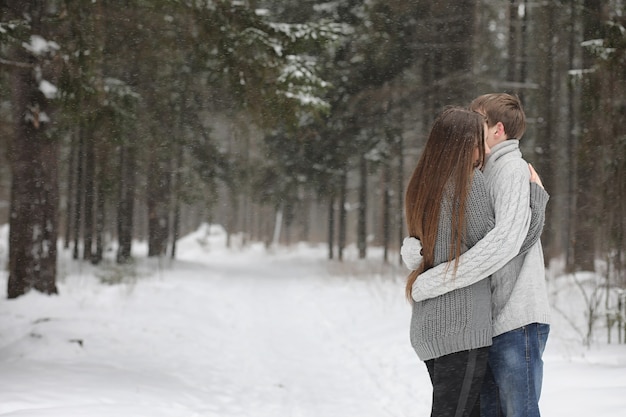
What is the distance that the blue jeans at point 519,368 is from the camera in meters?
2.56

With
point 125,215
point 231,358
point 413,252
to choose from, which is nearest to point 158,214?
point 125,215

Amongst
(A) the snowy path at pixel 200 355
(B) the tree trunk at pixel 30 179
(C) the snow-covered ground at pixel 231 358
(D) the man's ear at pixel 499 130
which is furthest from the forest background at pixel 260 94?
(D) the man's ear at pixel 499 130

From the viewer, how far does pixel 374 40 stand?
645 inches

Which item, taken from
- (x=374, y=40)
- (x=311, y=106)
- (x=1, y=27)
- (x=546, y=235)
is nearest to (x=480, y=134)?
(x=311, y=106)

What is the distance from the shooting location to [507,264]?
266 centimetres

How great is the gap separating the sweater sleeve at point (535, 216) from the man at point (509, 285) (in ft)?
0.20

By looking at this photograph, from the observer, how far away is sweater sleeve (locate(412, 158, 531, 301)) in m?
2.52

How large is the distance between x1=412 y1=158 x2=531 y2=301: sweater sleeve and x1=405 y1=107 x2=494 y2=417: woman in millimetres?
49

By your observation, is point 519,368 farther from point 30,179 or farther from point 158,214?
point 158,214

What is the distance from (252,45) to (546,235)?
973cm

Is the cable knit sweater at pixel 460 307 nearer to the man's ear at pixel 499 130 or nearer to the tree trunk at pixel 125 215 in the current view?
the man's ear at pixel 499 130

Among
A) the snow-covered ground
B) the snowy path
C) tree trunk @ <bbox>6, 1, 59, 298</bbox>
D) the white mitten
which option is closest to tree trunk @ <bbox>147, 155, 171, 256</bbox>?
the snow-covered ground

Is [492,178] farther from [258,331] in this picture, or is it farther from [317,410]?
[258,331]

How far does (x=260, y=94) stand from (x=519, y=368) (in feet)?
19.9
